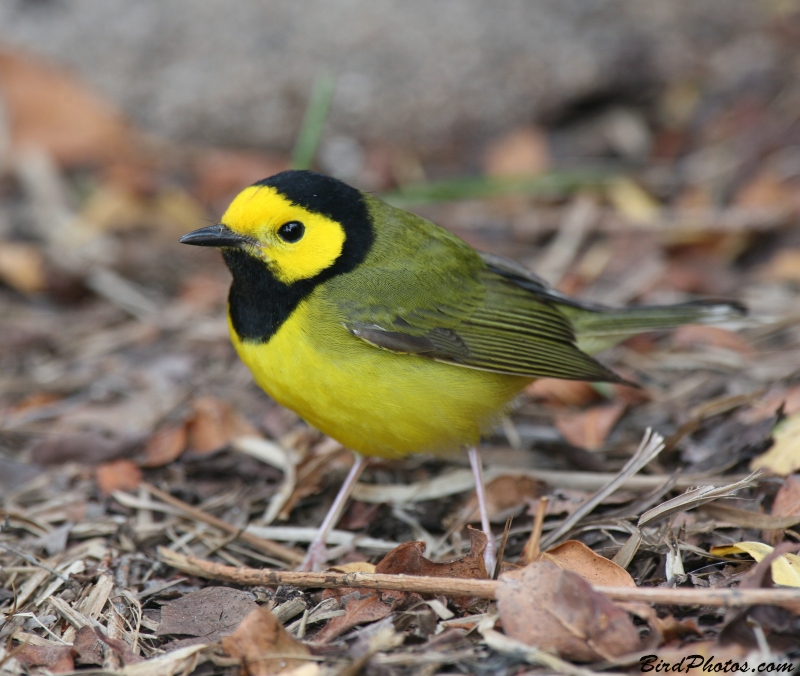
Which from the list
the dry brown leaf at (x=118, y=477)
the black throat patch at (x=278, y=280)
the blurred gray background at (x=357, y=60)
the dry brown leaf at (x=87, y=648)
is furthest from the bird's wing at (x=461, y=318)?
the blurred gray background at (x=357, y=60)

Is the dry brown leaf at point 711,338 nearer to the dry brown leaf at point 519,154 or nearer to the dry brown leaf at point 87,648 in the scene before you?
the dry brown leaf at point 519,154

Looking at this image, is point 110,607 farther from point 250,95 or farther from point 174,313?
point 250,95

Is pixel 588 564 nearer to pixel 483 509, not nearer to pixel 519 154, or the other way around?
pixel 483 509

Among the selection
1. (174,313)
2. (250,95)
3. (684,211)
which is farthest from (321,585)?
(250,95)

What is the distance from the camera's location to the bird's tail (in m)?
4.53

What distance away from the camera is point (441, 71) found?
7.35m

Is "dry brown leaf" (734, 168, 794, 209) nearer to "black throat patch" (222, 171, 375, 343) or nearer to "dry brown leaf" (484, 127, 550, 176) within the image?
"dry brown leaf" (484, 127, 550, 176)

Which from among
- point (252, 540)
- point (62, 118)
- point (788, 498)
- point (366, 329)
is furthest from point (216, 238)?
point (62, 118)

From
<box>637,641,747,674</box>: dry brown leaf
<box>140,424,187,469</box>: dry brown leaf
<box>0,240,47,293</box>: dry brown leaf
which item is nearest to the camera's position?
<box>637,641,747,674</box>: dry brown leaf

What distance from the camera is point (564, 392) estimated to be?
16.6ft

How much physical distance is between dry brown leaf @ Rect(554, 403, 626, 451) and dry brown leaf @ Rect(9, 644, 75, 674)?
99.3 inches

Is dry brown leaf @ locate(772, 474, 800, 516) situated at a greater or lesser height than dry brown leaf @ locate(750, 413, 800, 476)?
lesser

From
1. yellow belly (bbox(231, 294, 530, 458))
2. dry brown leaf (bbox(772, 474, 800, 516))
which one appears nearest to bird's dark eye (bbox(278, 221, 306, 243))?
yellow belly (bbox(231, 294, 530, 458))

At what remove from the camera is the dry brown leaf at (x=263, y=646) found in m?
2.81
